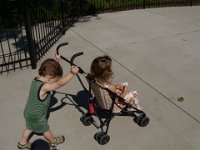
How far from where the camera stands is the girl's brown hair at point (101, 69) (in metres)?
3.65

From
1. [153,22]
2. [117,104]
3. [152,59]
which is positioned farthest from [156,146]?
[153,22]

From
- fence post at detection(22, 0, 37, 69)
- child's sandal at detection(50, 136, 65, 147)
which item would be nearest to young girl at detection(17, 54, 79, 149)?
child's sandal at detection(50, 136, 65, 147)

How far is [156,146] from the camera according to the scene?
152 inches

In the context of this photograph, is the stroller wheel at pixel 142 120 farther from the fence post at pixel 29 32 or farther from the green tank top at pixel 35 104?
the fence post at pixel 29 32

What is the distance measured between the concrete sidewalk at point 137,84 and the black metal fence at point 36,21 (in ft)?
0.91

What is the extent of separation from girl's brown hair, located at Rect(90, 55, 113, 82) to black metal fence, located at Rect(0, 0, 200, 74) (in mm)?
2415

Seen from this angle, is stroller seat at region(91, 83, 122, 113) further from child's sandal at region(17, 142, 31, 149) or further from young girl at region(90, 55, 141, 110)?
child's sandal at region(17, 142, 31, 149)

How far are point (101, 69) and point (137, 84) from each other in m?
1.84

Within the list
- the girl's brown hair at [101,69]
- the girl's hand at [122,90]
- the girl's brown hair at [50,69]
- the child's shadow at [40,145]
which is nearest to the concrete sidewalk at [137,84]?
the child's shadow at [40,145]

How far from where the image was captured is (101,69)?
3.66m

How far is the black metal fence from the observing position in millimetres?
5898

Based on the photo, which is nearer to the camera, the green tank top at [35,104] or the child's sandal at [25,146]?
the green tank top at [35,104]

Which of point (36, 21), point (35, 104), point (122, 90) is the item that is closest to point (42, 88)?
point (35, 104)

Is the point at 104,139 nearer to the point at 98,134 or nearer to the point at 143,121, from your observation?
the point at 98,134
